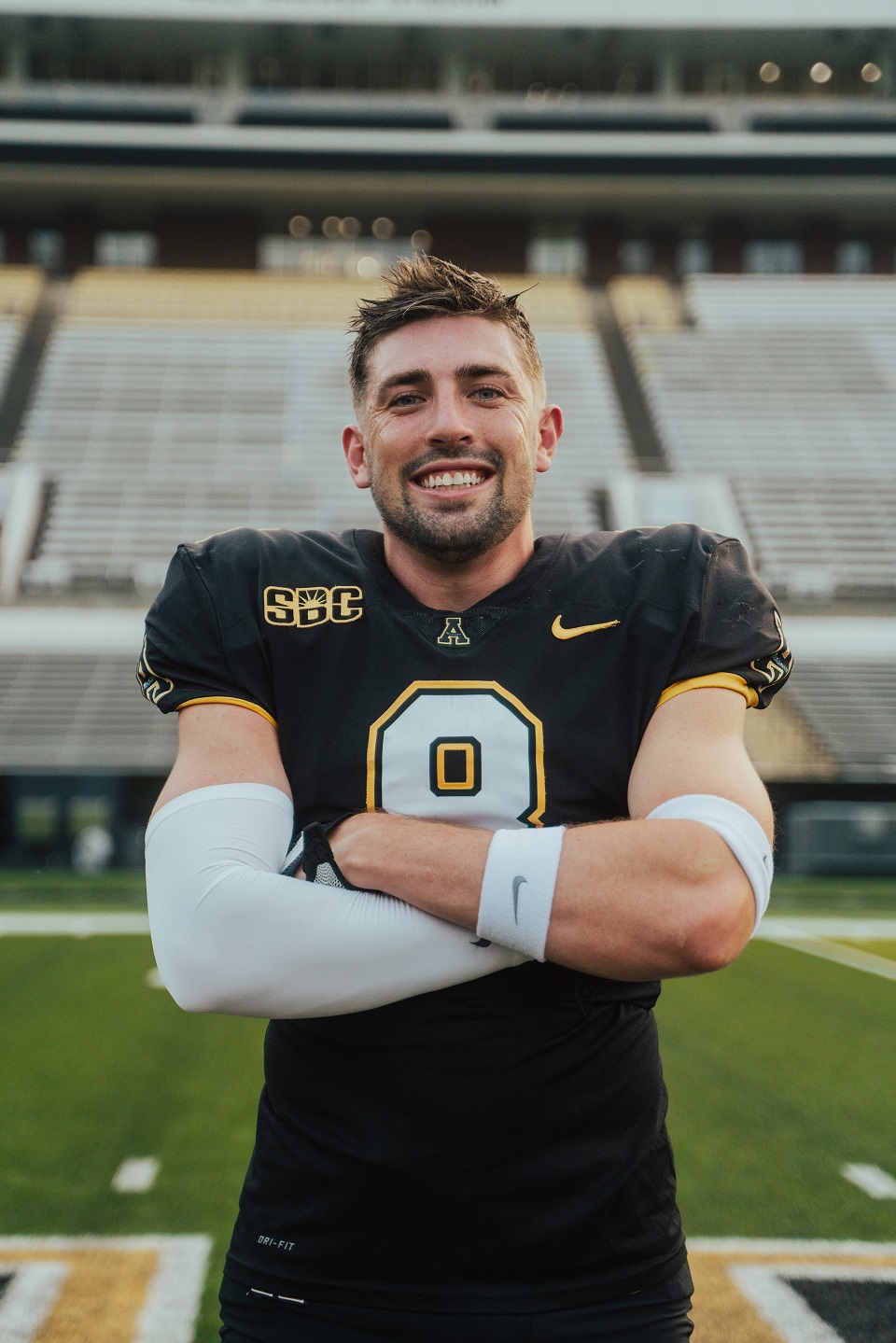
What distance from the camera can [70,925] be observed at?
6.75 m

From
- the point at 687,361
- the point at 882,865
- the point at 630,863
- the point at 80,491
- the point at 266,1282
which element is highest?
the point at 630,863

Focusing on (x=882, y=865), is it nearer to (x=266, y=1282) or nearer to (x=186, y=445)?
(x=266, y=1282)

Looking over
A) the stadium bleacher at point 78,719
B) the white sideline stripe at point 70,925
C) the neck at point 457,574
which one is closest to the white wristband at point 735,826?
the neck at point 457,574

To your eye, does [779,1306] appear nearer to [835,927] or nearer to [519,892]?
[519,892]

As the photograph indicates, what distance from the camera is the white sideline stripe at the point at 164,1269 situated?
7.50 feet

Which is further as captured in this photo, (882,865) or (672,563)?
(882,865)

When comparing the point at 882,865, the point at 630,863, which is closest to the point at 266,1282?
the point at 630,863

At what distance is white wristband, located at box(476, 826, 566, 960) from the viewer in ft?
4.17

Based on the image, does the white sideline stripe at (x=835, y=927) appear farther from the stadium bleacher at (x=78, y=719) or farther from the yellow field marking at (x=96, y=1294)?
the stadium bleacher at (x=78, y=719)

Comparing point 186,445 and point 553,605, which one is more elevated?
point 553,605

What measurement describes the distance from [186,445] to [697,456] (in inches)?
258

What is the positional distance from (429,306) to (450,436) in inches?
7.2

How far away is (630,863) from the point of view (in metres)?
1.31

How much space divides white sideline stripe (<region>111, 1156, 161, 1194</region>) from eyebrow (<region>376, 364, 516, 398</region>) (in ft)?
7.80
